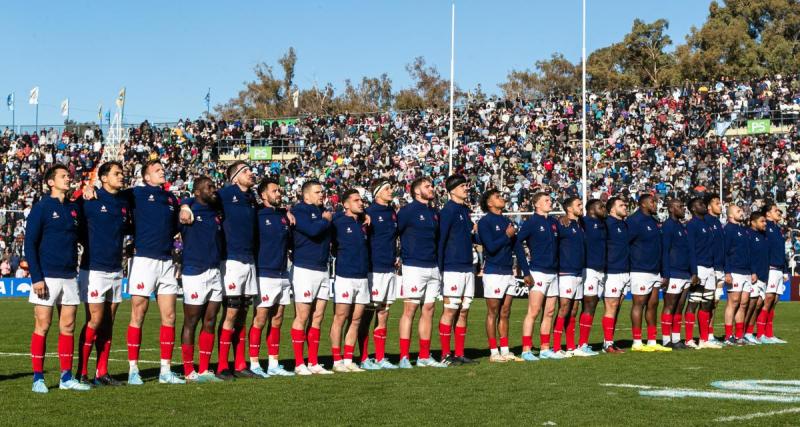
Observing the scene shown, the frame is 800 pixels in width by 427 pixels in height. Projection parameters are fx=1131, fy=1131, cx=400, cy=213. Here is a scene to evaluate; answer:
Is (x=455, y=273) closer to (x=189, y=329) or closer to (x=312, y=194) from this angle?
(x=312, y=194)

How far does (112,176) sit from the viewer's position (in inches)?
456

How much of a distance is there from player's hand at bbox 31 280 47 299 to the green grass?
0.95 m

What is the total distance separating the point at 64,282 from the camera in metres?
11.1

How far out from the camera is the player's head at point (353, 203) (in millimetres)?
13484

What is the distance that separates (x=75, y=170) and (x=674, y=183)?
84.7 ft

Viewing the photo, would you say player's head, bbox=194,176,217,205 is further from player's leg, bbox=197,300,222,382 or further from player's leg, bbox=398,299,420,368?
player's leg, bbox=398,299,420,368

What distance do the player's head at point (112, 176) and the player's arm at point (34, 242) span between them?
770 millimetres

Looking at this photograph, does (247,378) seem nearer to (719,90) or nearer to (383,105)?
(719,90)

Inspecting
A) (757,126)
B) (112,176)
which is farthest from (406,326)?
(757,126)

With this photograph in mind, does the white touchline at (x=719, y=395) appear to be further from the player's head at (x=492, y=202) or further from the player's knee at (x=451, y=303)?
the player's head at (x=492, y=202)

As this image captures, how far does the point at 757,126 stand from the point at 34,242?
126ft

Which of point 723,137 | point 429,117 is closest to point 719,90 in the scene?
point 723,137

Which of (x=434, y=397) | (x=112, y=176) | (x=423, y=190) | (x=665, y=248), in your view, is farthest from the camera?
(x=665, y=248)

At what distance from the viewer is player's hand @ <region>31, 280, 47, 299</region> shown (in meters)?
10.9
